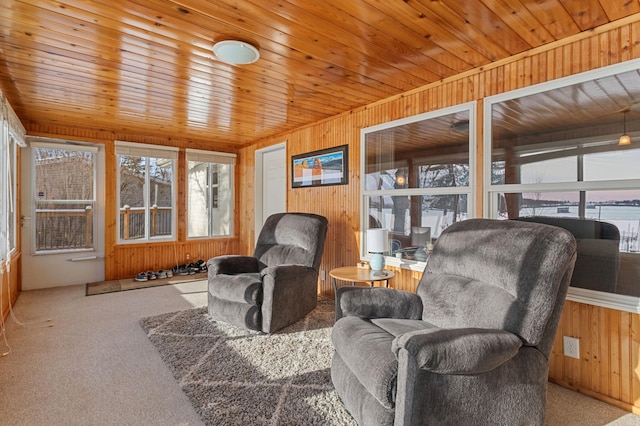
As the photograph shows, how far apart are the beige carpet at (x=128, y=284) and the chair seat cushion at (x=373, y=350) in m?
3.74

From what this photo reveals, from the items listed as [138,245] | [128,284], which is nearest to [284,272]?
[128,284]

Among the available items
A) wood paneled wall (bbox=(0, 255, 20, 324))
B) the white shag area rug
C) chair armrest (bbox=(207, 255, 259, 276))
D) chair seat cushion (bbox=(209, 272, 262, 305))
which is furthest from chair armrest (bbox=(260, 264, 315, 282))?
wood paneled wall (bbox=(0, 255, 20, 324))

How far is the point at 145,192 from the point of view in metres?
5.38

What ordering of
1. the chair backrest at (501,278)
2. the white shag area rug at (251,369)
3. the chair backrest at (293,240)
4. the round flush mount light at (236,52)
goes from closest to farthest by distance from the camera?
the chair backrest at (501,278)
the white shag area rug at (251,369)
the round flush mount light at (236,52)
the chair backrest at (293,240)

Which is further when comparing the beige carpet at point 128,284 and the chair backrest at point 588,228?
the beige carpet at point 128,284

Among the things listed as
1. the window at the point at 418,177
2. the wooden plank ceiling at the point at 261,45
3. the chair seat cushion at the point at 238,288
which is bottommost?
the chair seat cushion at the point at 238,288

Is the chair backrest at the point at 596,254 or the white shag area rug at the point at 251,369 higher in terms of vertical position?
the chair backrest at the point at 596,254

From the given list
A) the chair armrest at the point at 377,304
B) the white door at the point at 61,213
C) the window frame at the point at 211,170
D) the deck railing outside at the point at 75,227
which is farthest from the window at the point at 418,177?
the white door at the point at 61,213

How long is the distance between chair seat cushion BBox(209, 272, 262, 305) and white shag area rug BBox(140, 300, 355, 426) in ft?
0.97

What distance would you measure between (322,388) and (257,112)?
10.3 feet

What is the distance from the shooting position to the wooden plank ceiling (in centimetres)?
193

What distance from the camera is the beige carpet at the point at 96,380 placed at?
6.11 feet

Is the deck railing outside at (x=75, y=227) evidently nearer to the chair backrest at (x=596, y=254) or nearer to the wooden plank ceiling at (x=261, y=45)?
the wooden plank ceiling at (x=261, y=45)

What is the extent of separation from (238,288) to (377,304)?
→ 1.45 meters
